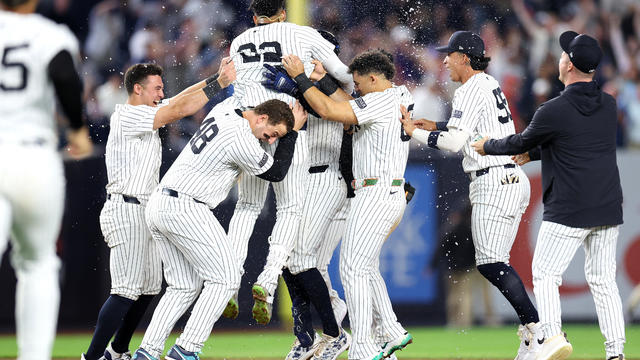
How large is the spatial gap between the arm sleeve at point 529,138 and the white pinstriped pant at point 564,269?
547mm

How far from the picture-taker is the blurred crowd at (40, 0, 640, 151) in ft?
34.5

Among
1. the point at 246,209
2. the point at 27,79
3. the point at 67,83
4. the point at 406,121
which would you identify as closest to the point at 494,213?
the point at 406,121

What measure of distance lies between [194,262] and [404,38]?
551 centimetres

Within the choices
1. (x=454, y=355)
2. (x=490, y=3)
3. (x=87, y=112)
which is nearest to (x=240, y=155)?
(x=454, y=355)

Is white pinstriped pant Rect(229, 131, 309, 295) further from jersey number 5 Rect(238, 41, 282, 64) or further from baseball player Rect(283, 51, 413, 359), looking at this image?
jersey number 5 Rect(238, 41, 282, 64)

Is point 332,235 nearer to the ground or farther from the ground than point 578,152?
nearer to the ground

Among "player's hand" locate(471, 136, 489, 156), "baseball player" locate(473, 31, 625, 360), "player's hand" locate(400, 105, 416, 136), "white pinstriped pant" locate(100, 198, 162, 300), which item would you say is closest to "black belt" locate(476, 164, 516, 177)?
"player's hand" locate(471, 136, 489, 156)

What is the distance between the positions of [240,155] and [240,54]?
1089mm

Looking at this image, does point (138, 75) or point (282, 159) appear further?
point (138, 75)

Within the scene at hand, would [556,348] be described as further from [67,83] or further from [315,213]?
[67,83]

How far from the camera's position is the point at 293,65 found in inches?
245

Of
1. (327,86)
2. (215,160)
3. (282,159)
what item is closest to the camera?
(215,160)

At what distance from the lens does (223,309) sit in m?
5.98

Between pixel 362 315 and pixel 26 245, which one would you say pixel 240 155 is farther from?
pixel 26 245
